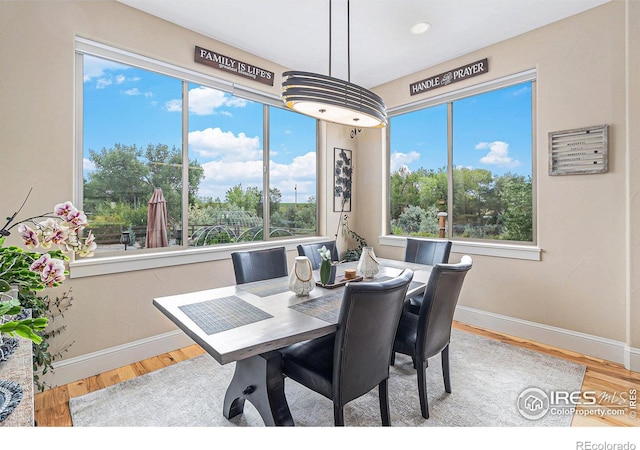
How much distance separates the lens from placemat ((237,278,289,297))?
2.07m

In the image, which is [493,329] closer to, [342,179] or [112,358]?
[342,179]

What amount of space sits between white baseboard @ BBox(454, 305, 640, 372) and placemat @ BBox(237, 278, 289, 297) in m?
2.25

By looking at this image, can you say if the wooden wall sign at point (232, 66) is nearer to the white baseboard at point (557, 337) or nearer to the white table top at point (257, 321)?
the white table top at point (257, 321)

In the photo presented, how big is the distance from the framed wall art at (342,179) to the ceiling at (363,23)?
124cm

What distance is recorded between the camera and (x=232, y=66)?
3.23 m

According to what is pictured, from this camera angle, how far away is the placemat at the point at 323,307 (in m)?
1.62

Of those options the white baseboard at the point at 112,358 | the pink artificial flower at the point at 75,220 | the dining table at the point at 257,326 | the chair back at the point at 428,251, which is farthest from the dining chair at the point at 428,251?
the pink artificial flower at the point at 75,220

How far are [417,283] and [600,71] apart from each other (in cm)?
232

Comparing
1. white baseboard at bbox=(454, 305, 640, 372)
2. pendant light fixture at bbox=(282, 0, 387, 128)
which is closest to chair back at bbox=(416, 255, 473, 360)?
pendant light fixture at bbox=(282, 0, 387, 128)

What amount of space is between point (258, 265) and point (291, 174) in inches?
68.2

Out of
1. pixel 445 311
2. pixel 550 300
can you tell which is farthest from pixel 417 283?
pixel 550 300

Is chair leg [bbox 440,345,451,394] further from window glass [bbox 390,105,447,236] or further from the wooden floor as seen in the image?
window glass [bbox 390,105,447,236]

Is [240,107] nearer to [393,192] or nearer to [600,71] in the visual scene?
[393,192]

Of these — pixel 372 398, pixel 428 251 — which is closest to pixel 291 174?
pixel 428 251
